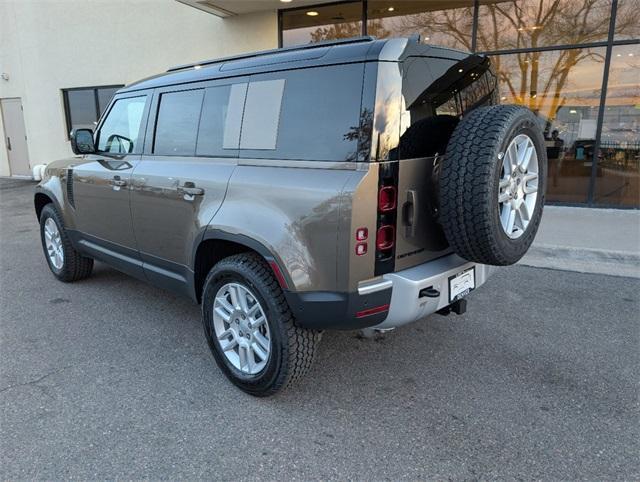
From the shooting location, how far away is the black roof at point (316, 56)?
2.30 metres

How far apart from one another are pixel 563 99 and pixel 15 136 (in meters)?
15.7

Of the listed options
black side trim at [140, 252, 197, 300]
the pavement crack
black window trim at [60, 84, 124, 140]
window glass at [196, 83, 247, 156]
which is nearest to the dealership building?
black window trim at [60, 84, 124, 140]

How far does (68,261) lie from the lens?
4730 mm

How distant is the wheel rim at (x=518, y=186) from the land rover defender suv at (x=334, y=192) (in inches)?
0.5

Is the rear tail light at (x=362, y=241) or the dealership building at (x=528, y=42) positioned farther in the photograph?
the dealership building at (x=528, y=42)

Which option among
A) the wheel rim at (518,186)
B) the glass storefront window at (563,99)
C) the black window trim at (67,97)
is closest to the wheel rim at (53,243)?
the wheel rim at (518,186)

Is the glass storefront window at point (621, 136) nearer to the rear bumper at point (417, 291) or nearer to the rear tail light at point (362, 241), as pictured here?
the rear bumper at point (417, 291)

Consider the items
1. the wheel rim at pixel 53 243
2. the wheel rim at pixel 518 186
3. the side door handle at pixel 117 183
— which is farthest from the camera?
the wheel rim at pixel 53 243

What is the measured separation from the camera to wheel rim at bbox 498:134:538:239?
8.27 feet

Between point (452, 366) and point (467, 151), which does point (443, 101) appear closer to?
point (467, 151)

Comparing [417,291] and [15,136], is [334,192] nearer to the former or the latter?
[417,291]

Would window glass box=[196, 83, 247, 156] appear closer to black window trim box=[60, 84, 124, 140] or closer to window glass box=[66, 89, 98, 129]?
black window trim box=[60, 84, 124, 140]

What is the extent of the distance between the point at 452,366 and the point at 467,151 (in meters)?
1.53

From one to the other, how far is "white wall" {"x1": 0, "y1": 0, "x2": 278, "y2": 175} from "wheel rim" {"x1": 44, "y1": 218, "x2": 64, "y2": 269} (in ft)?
20.4
